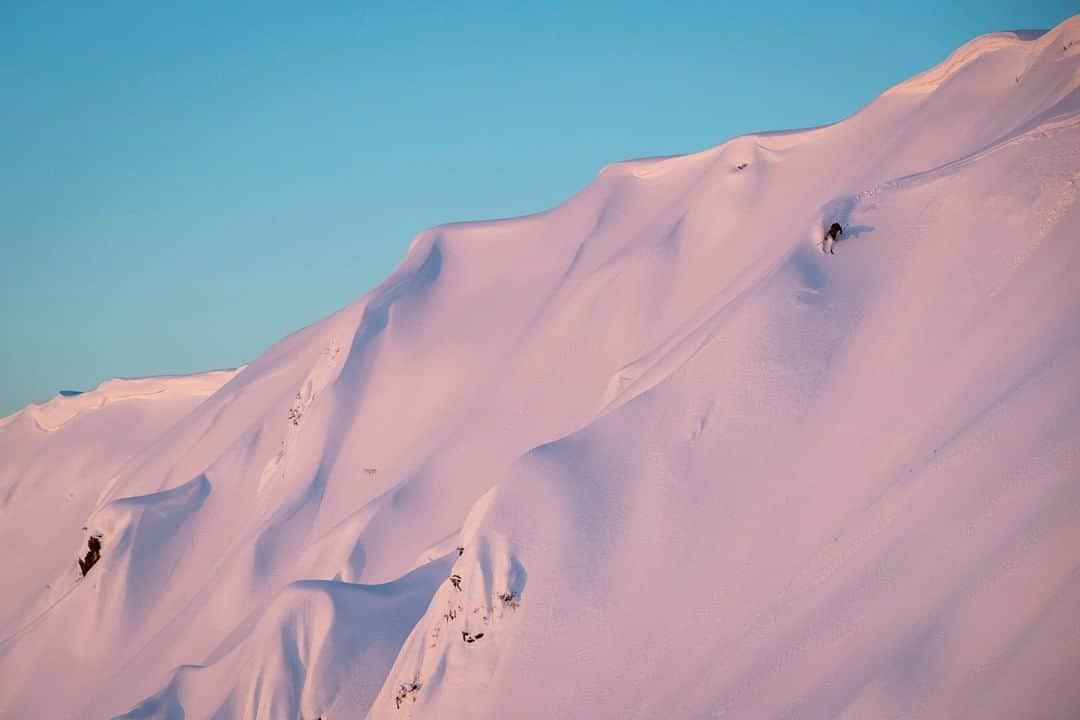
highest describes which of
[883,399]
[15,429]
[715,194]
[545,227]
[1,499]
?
[15,429]

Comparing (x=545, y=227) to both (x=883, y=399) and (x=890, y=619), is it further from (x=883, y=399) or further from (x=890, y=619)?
(x=890, y=619)

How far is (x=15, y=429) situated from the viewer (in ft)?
298

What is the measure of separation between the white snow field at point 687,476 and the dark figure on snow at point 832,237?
207mm

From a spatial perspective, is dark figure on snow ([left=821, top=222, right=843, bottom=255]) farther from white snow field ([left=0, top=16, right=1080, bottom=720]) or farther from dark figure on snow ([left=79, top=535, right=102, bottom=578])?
dark figure on snow ([left=79, top=535, right=102, bottom=578])

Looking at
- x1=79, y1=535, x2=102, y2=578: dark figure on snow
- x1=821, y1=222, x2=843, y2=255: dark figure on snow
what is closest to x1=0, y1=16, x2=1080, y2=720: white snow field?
x1=821, y1=222, x2=843, y2=255: dark figure on snow

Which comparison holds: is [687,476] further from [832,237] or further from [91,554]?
[91,554]

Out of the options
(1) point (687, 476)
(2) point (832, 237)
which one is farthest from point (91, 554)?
(2) point (832, 237)

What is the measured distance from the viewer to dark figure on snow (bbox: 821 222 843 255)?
30484 mm

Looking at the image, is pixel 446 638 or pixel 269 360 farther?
pixel 269 360

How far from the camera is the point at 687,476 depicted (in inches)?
1111

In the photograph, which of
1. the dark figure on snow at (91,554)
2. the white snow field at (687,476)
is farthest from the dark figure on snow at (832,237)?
the dark figure on snow at (91,554)

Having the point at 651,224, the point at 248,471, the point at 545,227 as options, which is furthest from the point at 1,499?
the point at 651,224

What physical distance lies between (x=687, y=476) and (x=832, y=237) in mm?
7167

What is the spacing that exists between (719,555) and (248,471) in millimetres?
33664
